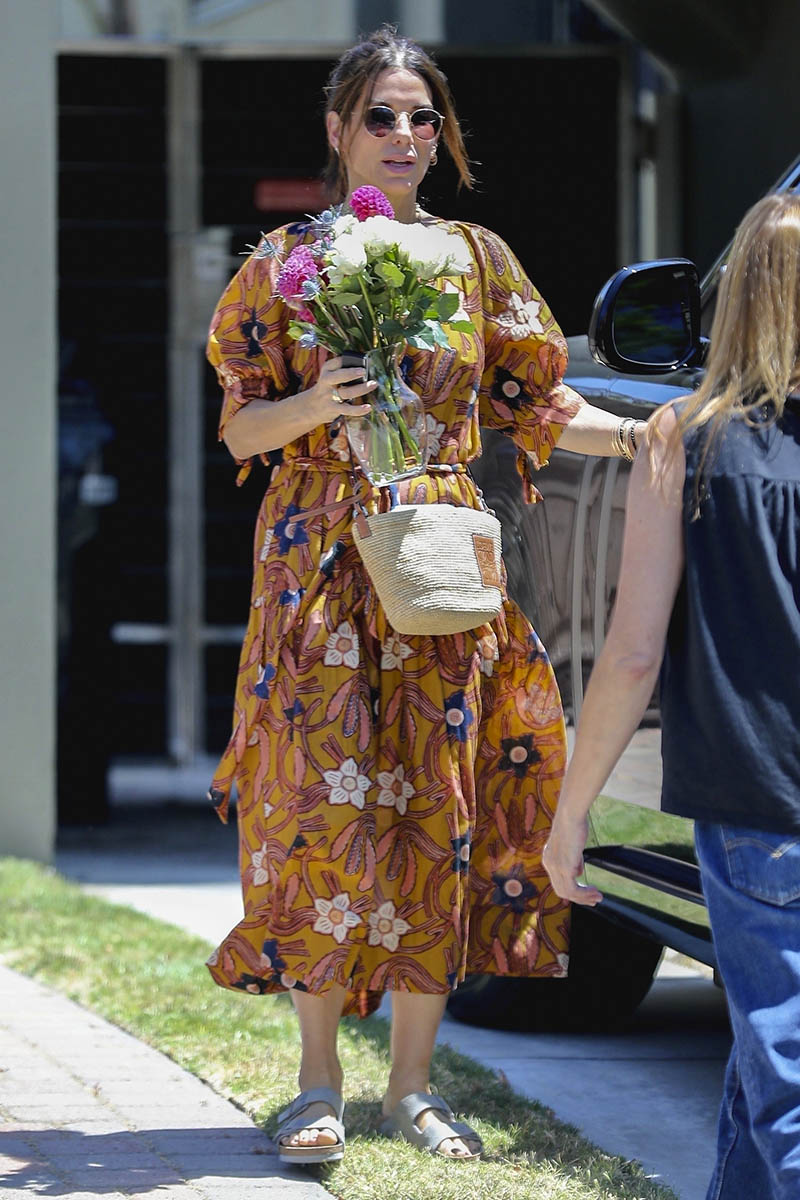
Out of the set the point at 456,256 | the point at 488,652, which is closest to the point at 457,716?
the point at 488,652

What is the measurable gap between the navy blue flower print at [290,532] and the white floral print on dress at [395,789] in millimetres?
404

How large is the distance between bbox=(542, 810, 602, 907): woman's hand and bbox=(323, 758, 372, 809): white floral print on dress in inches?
30.1

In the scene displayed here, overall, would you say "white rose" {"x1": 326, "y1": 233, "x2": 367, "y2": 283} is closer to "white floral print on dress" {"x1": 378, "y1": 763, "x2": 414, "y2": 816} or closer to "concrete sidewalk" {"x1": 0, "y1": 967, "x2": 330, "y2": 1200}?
"white floral print on dress" {"x1": 378, "y1": 763, "x2": 414, "y2": 816}

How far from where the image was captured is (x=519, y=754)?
3410 millimetres

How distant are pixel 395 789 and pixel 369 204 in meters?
0.95

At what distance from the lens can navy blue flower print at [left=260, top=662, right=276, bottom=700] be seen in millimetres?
3291

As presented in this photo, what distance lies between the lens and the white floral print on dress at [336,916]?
3.21m

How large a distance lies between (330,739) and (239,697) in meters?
0.23

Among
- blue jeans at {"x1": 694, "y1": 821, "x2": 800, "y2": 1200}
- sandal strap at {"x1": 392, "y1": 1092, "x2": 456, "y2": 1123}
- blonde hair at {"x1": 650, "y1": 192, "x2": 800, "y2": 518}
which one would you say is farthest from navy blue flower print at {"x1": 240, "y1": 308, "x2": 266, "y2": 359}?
blue jeans at {"x1": 694, "y1": 821, "x2": 800, "y2": 1200}

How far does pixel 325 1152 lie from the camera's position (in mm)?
3170

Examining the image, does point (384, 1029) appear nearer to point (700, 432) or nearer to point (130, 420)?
point (700, 432)

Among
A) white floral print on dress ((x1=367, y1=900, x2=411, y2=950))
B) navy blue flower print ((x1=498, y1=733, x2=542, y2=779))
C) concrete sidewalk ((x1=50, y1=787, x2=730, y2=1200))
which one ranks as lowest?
concrete sidewalk ((x1=50, y1=787, x2=730, y2=1200))

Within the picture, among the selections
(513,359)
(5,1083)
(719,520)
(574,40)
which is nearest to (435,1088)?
(5,1083)

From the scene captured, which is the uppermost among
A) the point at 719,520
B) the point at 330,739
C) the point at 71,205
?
the point at 71,205
